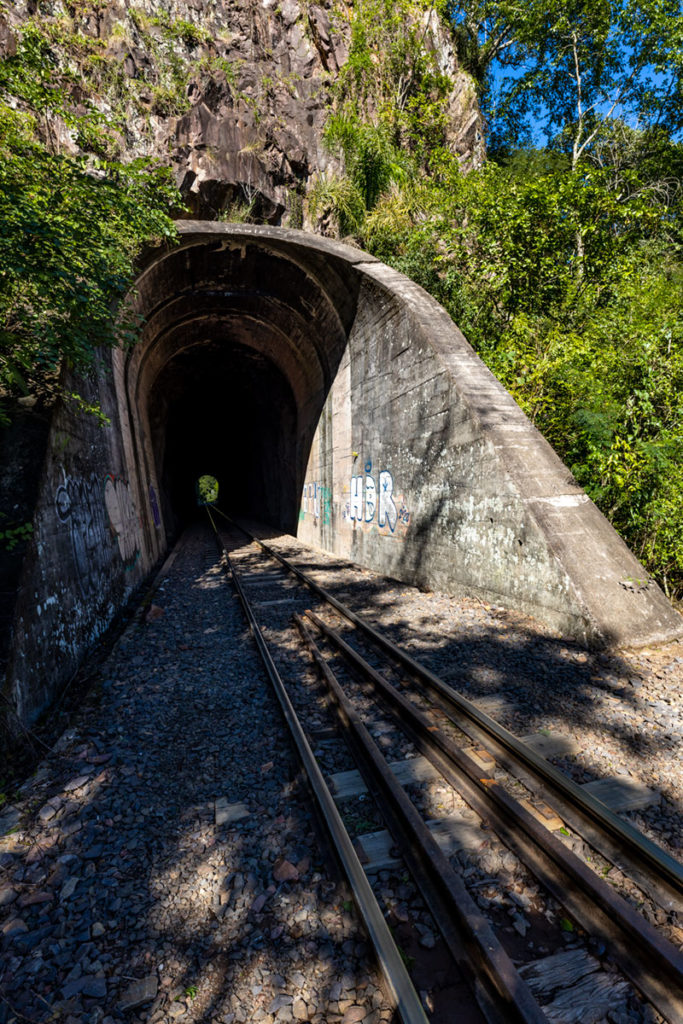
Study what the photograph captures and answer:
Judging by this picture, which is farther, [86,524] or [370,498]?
[370,498]

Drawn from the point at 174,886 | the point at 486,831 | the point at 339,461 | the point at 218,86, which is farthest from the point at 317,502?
the point at 218,86

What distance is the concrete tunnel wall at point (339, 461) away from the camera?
472cm

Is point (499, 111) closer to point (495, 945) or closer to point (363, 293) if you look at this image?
point (363, 293)

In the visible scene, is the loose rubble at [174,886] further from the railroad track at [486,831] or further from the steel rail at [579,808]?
the steel rail at [579,808]

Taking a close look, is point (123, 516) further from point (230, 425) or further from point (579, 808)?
point (230, 425)

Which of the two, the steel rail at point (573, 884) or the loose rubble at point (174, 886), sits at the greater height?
the steel rail at point (573, 884)

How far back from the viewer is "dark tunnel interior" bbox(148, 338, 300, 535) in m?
16.0

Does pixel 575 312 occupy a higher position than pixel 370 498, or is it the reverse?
pixel 575 312

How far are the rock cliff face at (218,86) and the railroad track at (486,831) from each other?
11.1 meters

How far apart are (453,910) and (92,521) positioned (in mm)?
5895

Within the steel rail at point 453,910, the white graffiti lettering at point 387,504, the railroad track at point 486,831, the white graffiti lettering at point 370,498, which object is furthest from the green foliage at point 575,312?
the steel rail at point 453,910

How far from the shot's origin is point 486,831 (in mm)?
2551

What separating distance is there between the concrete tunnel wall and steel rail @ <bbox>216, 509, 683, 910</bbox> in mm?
1908

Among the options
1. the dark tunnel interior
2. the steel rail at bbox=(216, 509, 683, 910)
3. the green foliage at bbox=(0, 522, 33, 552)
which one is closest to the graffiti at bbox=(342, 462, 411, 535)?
the steel rail at bbox=(216, 509, 683, 910)
